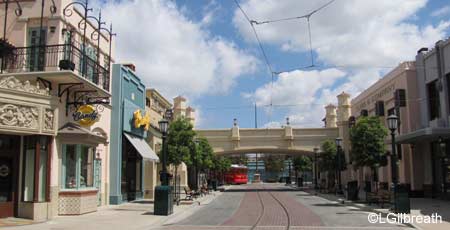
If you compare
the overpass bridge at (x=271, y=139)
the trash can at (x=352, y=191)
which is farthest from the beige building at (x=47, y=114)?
the overpass bridge at (x=271, y=139)

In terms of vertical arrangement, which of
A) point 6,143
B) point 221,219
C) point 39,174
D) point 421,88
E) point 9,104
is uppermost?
point 421,88

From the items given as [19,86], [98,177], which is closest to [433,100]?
[98,177]

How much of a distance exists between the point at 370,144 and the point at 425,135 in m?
3.16

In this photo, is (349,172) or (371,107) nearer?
(371,107)

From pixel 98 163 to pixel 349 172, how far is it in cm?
3170

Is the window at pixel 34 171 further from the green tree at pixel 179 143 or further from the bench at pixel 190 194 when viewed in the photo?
the bench at pixel 190 194

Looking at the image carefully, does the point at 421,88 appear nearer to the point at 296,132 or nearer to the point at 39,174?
the point at 296,132

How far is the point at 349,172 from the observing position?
50.2m

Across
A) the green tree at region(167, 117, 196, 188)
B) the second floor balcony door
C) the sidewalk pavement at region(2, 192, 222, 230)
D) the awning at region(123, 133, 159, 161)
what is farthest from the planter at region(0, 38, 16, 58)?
the green tree at region(167, 117, 196, 188)

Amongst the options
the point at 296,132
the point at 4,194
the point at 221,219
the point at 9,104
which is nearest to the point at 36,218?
the point at 4,194

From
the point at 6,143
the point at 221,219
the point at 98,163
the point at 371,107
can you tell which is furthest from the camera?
the point at 371,107

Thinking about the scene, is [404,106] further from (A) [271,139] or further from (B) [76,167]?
(B) [76,167]

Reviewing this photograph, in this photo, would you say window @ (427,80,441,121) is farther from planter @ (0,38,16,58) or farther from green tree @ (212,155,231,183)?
green tree @ (212,155,231,183)

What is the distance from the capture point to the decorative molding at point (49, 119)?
60.2ft
